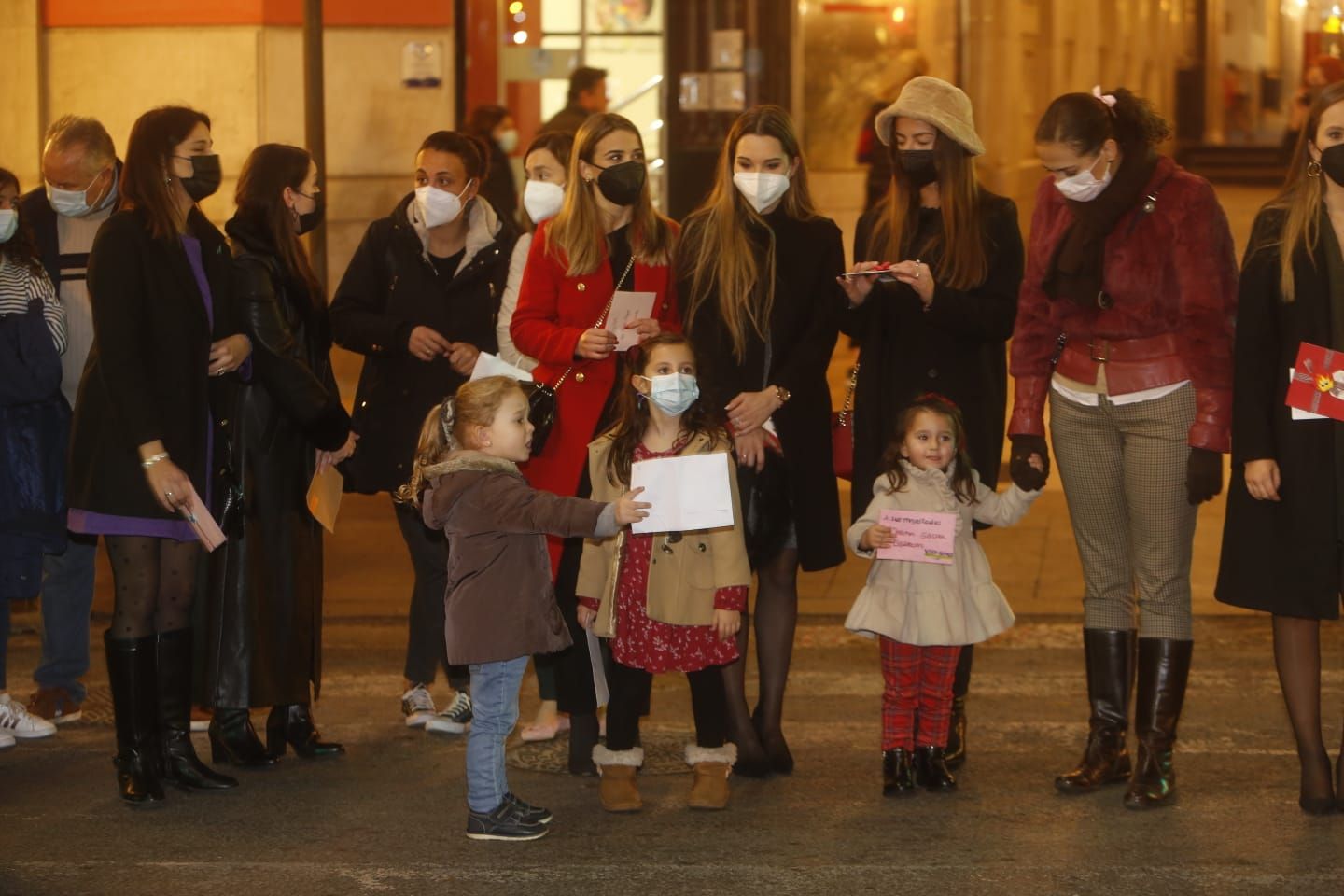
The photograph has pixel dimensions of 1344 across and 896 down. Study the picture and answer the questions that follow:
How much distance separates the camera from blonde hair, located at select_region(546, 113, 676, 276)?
261 inches

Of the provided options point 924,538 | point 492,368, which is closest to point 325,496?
point 492,368

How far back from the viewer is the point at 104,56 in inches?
611

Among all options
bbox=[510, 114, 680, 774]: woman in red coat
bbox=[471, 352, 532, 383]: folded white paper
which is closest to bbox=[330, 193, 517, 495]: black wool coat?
bbox=[471, 352, 532, 383]: folded white paper

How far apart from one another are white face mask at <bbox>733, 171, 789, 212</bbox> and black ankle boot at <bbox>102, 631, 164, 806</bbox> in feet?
7.58

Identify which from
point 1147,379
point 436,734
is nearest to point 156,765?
point 436,734

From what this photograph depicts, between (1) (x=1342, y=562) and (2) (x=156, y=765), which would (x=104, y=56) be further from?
(1) (x=1342, y=562)

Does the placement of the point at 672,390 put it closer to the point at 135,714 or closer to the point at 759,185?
the point at 759,185

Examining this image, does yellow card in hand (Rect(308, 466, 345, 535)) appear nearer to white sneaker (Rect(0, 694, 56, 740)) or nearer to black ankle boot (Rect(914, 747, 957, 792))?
white sneaker (Rect(0, 694, 56, 740))

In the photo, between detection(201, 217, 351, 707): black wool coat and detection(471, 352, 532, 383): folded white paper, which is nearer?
detection(201, 217, 351, 707): black wool coat

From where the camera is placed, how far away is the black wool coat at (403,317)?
291 inches

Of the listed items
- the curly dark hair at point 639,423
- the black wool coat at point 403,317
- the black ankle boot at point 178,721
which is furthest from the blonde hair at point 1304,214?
the black ankle boot at point 178,721

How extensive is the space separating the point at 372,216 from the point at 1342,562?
421 inches

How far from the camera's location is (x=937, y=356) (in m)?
6.67

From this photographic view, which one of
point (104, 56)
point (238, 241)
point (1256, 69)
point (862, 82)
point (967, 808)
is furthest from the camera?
point (1256, 69)
